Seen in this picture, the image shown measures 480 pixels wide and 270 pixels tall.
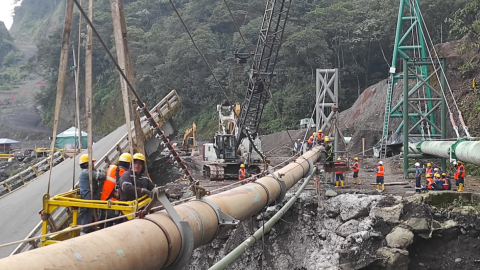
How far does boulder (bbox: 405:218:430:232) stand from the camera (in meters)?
10.7

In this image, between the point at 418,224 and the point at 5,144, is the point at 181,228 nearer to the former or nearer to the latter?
the point at 418,224

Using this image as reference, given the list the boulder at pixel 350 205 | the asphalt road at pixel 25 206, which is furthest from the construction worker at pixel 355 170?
the asphalt road at pixel 25 206

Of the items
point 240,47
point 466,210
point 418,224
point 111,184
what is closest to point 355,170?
point 418,224

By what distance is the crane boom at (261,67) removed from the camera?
63.0 ft

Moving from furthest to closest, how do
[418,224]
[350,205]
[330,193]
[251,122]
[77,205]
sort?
1. [251,122]
2. [330,193]
3. [350,205]
4. [418,224]
5. [77,205]

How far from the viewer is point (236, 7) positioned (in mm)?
46344

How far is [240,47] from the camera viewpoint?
4428 cm

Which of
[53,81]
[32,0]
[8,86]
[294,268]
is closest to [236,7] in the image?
[53,81]

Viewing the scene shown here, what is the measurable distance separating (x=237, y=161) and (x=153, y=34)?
32.6 metres

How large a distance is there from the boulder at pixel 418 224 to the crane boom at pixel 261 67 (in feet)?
30.8

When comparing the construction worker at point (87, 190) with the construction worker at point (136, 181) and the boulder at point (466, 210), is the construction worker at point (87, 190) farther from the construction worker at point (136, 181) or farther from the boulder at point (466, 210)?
the boulder at point (466, 210)

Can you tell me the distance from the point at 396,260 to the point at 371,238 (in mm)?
828

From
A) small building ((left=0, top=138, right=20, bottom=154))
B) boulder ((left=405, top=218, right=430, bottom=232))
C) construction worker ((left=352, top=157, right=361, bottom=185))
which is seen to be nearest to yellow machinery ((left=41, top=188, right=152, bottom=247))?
boulder ((left=405, top=218, right=430, bottom=232))

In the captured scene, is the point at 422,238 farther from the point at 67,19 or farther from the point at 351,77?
the point at 351,77
